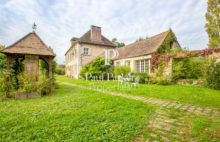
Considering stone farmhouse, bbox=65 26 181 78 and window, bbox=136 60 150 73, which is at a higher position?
stone farmhouse, bbox=65 26 181 78

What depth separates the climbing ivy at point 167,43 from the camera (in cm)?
1040

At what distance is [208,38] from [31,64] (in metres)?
23.2

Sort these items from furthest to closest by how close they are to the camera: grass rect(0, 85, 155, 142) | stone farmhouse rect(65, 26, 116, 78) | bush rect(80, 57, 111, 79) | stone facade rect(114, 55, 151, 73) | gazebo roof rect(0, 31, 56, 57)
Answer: stone farmhouse rect(65, 26, 116, 78), bush rect(80, 57, 111, 79), stone facade rect(114, 55, 151, 73), gazebo roof rect(0, 31, 56, 57), grass rect(0, 85, 155, 142)

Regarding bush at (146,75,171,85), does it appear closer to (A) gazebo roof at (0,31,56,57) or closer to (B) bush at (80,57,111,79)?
(B) bush at (80,57,111,79)

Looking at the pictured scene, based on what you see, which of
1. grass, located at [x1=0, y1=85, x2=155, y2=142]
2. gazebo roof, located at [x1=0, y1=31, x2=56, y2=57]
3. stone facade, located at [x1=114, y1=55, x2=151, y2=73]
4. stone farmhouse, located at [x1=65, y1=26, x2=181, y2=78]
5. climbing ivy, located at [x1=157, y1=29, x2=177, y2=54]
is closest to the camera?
grass, located at [x1=0, y1=85, x2=155, y2=142]

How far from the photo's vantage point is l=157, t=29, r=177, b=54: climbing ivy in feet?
34.1

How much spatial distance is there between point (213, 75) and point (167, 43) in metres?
5.47

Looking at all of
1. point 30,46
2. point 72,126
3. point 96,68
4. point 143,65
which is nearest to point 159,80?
point 143,65

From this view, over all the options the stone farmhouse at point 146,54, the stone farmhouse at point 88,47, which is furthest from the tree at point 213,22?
the stone farmhouse at point 88,47

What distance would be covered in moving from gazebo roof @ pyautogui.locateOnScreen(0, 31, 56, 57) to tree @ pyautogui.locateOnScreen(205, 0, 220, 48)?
21.9m

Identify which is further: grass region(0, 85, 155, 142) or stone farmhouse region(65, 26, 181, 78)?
stone farmhouse region(65, 26, 181, 78)

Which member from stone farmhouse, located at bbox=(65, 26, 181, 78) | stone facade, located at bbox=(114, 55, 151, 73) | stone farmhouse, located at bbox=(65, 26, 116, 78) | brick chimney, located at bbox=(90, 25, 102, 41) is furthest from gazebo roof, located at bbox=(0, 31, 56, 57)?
brick chimney, located at bbox=(90, 25, 102, 41)

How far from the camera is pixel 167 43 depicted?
10773mm

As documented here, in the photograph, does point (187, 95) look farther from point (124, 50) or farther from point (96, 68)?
point (124, 50)
